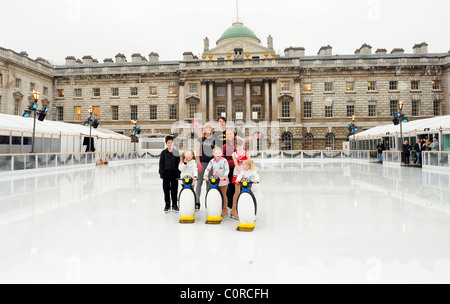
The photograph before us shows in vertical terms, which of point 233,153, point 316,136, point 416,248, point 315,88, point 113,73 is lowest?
point 416,248

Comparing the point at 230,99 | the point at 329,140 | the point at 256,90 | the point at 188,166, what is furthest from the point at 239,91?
the point at 188,166

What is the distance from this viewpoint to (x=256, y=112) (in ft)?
138

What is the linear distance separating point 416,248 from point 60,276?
4.26 meters

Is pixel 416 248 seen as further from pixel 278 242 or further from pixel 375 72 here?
pixel 375 72

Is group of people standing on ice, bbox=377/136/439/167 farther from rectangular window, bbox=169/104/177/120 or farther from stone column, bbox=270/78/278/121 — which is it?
rectangular window, bbox=169/104/177/120

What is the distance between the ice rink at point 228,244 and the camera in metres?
3.02

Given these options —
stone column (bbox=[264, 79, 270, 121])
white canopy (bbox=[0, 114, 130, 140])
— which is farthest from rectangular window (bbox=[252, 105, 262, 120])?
white canopy (bbox=[0, 114, 130, 140])

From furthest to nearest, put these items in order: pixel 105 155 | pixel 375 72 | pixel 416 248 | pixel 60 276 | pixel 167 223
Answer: pixel 375 72, pixel 105 155, pixel 167 223, pixel 416 248, pixel 60 276

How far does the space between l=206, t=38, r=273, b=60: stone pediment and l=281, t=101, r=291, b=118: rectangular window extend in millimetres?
8545

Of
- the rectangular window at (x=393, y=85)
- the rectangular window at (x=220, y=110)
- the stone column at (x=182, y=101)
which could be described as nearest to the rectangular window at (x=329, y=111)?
the rectangular window at (x=393, y=85)

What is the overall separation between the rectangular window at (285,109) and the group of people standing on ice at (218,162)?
36013 millimetres

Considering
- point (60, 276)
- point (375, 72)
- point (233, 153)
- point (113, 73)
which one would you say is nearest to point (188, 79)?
point (113, 73)

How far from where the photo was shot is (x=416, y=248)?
379 centimetres

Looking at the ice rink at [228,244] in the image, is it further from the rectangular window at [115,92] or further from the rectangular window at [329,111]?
the rectangular window at [115,92]
